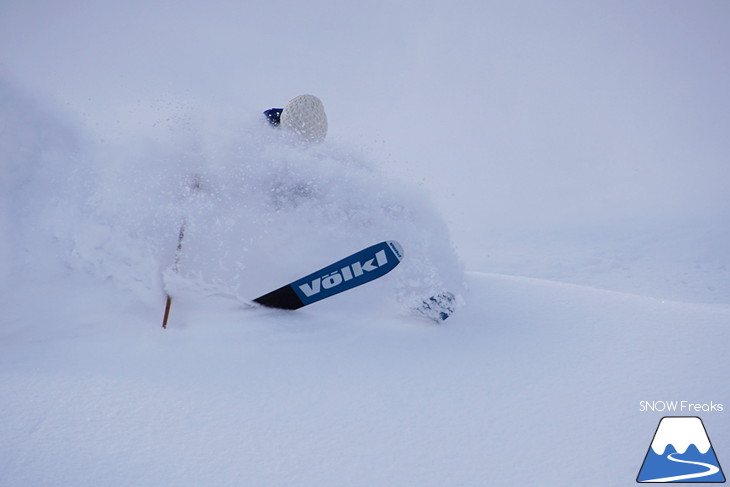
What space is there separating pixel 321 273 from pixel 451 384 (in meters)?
0.71

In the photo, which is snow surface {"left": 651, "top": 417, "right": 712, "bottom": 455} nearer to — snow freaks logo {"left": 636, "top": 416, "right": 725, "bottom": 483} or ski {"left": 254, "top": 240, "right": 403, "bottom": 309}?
snow freaks logo {"left": 636, "top": 416, "right": 725, "bottom": 483}

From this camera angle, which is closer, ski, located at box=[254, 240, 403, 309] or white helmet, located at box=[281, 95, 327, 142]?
ski, located at box=[254, 240, 403, 309]

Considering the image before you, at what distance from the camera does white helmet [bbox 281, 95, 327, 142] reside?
2.24 m

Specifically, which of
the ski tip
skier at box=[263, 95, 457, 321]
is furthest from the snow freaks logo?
skier at box=[263, 95, 457, 321]

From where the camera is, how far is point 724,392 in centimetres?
136

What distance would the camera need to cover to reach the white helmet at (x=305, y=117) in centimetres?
224

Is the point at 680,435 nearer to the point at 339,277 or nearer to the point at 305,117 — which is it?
the point at 339,277

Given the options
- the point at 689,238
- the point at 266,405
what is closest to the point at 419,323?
the point at 266,405

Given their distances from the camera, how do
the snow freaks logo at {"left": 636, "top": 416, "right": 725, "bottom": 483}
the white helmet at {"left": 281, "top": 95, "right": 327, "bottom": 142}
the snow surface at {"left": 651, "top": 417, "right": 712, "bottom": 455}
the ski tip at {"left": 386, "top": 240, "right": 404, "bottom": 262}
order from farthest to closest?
the white helmet at {"left": 281, "top": 95, "right": 327, "bottom": 142}
the ski tip at {"left": 386, "top": 240, "right": 404, "bottom": 262}
the snow surface at {"left": 651, "top": 417, "right": 712, "bottom": 455}
the snow freaks logo at {"left": 636, "top": 416, "right": 725, "bottom": 483}

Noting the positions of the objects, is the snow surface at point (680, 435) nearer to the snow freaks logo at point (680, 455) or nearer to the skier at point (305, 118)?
the snow freaks logo at point (680, 455)

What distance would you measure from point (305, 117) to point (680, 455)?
1.99 metres

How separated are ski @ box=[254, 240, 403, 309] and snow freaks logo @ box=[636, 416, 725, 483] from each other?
99 cm

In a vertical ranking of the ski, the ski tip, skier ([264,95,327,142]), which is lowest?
the ski

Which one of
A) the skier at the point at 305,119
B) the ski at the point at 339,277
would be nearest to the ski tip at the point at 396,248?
the ski at the point at 339,277
